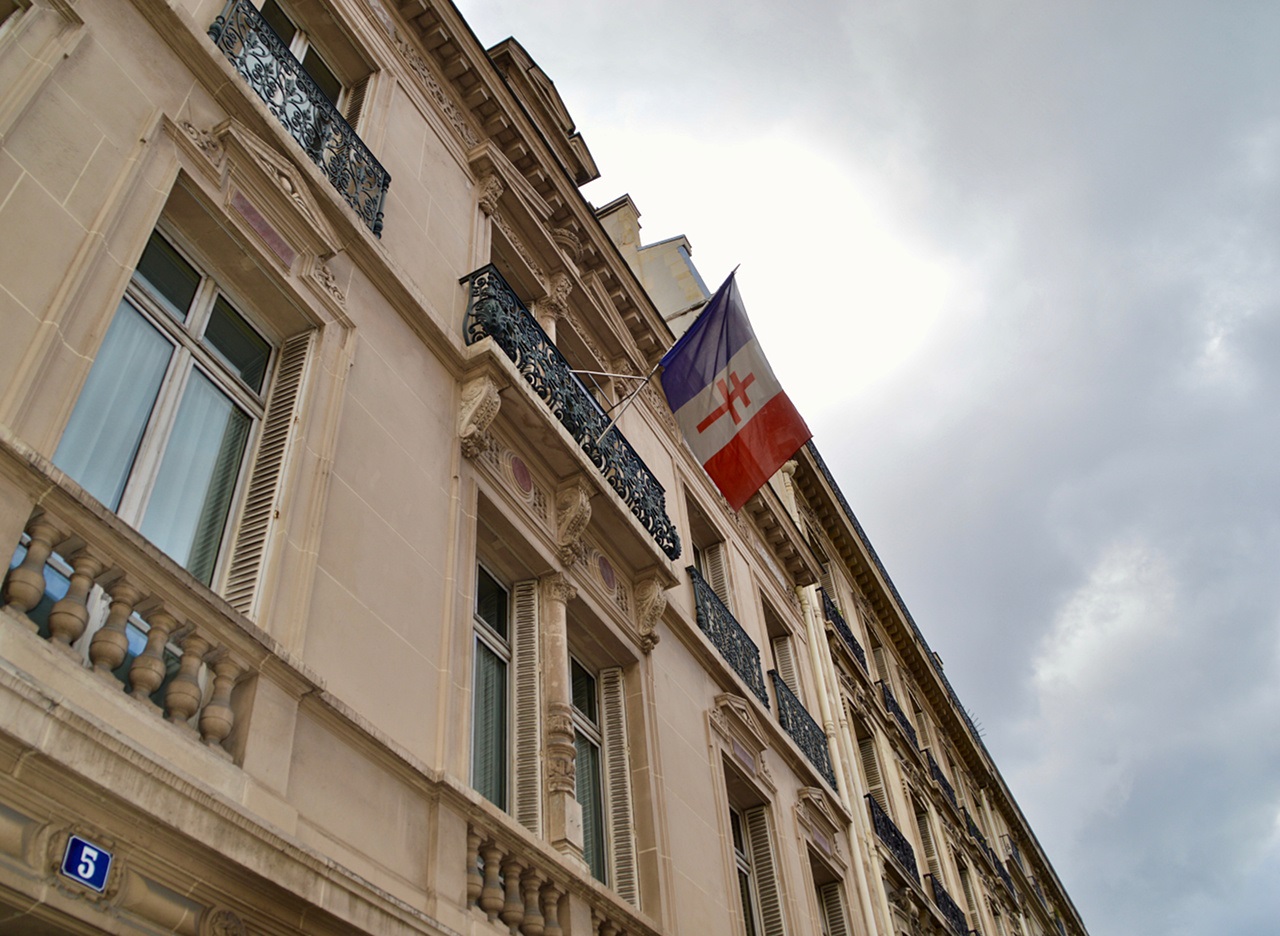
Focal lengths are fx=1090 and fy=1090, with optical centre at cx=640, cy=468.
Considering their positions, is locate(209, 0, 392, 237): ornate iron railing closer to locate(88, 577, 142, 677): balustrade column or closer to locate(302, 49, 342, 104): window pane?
locate(302, 49, 342, 104): window pane

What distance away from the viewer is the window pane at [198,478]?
5.30 meters

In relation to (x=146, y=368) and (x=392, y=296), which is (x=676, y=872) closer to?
(x=392, y=296)

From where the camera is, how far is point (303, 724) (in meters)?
5.18

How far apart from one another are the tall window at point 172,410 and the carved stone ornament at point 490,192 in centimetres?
428

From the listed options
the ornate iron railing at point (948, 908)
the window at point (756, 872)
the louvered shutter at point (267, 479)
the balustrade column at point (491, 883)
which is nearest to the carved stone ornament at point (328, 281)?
the louvered shutter at point (267, 479)

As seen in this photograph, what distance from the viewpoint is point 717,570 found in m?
14.3

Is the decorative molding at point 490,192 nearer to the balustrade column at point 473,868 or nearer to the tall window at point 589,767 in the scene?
the tall window at point 589,767

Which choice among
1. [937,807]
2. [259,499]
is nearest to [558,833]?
[259,499]

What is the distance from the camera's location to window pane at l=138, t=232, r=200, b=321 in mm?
5898

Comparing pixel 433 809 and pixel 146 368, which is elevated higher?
pixel 146 368

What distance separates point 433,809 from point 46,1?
456 centimetres

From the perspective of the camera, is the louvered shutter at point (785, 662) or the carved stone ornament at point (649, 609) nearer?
the carved stone ornament at point (649, 609)

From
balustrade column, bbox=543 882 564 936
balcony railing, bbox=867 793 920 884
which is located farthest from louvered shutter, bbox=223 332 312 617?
balcony railing, bbox=867 793 920 884

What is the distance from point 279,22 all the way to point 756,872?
9.11 m
